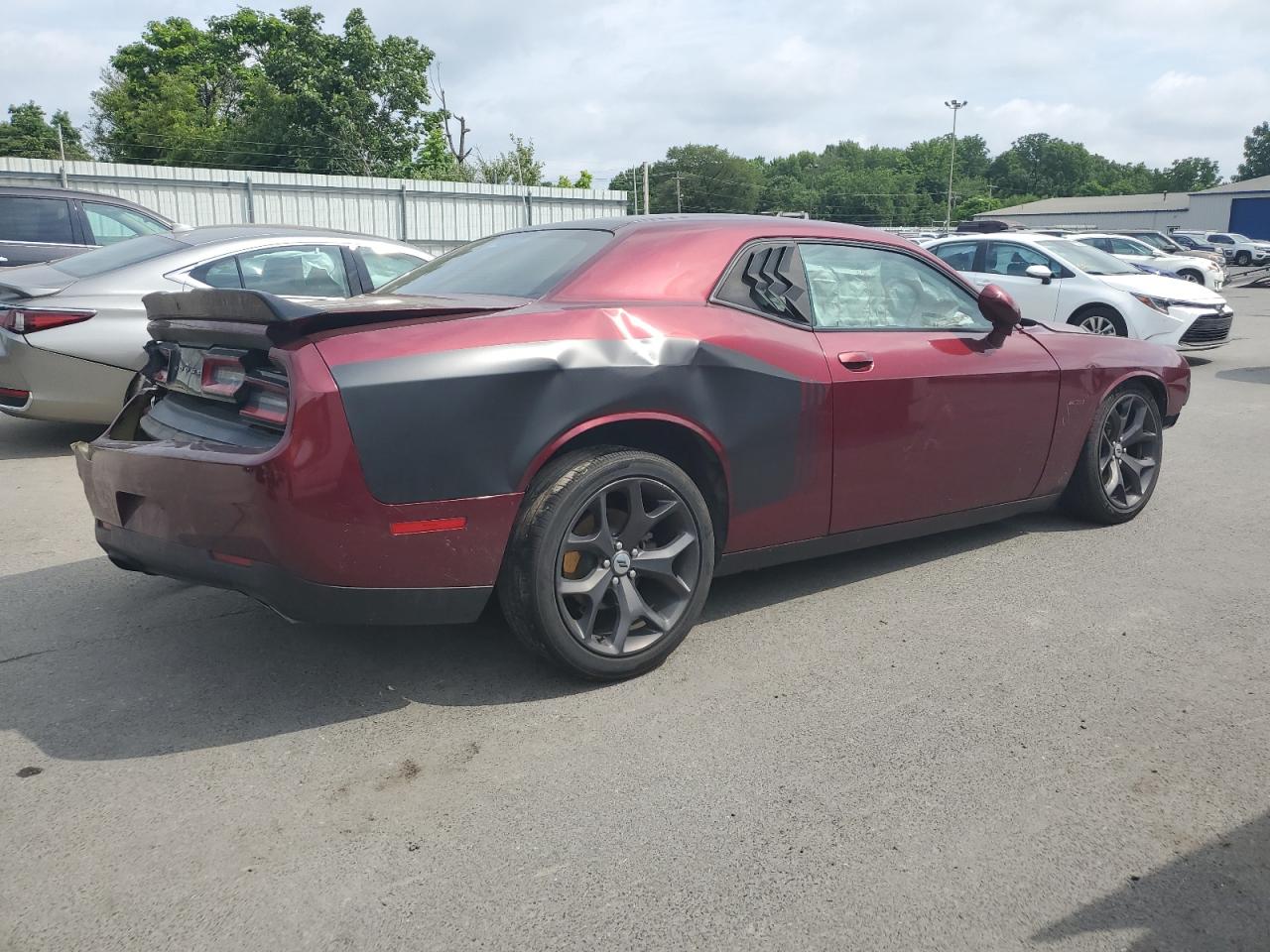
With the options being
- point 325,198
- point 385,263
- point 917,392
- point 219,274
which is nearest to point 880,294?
point 917,392

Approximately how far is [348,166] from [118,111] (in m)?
21.7

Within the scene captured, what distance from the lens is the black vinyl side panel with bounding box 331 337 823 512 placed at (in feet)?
9.81

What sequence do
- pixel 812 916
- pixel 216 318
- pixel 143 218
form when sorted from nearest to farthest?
pixel 812 916, pixel 216 318, pixel 143 218

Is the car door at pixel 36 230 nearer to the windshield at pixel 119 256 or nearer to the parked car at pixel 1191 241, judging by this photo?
the windshield at pixel 119 256

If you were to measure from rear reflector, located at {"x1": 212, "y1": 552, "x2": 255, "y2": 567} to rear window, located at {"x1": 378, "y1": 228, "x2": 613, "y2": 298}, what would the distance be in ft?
4.10

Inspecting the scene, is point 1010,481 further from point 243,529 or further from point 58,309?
point 58,309

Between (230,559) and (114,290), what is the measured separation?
4.34m

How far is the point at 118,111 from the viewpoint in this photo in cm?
6134

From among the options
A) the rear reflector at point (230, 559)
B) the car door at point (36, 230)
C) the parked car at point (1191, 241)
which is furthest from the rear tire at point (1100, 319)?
the parked car at point (1191, 241)

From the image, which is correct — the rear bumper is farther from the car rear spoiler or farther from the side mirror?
the side mirror

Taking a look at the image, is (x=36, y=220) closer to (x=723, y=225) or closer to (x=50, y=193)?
(x=50, y=193)

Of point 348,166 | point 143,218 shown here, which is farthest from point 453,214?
point 348,166

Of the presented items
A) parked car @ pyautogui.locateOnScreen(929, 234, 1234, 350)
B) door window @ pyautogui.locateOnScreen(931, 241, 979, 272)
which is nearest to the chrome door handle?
parked car @ pyautogui.locateOnScreen(929, 234, 1234, 350)

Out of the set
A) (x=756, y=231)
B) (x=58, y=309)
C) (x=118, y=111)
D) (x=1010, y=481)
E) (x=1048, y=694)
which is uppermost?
(x=118, y=111)
